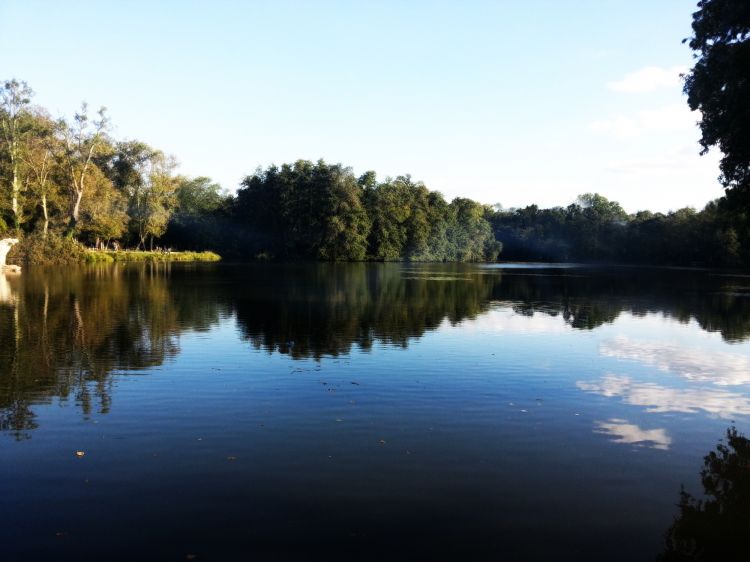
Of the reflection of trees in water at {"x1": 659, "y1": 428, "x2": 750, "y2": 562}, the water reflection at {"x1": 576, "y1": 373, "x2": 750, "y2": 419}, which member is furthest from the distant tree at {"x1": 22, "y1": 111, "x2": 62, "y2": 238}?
the reflection of trees in water at {"x1": 659, "y1": 428, "x2": 750, "y2": 562}

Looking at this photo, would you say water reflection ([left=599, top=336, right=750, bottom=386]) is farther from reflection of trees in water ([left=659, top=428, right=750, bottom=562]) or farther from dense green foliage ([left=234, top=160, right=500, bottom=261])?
dense green foliage ([left=234, top=160, right=500, bottom=261])

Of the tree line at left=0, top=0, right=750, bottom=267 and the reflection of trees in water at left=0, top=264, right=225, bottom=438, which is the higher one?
the tree line at left=0, top=0, right=750, bottom=267

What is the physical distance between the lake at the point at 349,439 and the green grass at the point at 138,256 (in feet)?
183

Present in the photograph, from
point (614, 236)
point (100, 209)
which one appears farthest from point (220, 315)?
point (614, 236)

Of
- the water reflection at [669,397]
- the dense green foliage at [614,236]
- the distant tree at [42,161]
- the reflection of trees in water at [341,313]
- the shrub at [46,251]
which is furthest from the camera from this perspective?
the dense green foliage at [614,236]

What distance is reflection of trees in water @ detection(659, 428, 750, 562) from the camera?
6312mm

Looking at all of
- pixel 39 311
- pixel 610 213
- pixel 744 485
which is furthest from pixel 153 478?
pixel 610 213

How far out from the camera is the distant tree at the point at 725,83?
17.2 meters

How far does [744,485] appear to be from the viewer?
805 centimetres

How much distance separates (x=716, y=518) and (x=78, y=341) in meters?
16.5

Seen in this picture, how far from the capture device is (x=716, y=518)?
23.2 feet

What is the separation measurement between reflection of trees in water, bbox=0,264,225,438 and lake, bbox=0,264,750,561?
0.10 metres

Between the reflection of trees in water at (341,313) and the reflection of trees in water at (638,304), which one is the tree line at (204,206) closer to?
the reflection of trees in water at (341,313)

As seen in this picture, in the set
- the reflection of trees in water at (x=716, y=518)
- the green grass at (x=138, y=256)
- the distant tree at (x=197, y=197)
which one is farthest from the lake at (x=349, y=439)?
the distant tree at (x=197, y=197)
